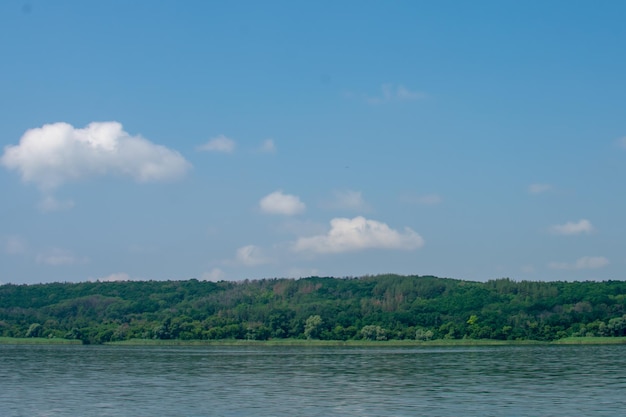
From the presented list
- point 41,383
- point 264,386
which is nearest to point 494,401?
point 264,386

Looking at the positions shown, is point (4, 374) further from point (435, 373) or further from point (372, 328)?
point (372, 328)

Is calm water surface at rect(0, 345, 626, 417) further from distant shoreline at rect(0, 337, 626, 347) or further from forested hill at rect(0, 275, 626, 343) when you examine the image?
forested hill at rect(0, 275, 626, 343)

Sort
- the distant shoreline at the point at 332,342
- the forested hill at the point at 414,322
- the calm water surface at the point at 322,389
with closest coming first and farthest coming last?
the calm water surface at the point at 322,389 < the distant shoreline at the point at 332,342 < the forested hill at the point at 414,322

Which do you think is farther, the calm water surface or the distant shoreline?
the distant shoreline

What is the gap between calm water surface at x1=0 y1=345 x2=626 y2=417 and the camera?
43.6 meters

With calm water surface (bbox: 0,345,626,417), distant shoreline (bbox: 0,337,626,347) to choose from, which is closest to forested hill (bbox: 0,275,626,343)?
distant shoreline (bbox: 0,337,626,347)

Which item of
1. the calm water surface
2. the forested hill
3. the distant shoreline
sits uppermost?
the forested hill

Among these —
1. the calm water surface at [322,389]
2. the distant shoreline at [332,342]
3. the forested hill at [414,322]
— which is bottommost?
the calm water surface at [322,389]

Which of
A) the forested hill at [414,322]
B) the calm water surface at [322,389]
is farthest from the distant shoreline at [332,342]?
the calm water surface at [322,389]

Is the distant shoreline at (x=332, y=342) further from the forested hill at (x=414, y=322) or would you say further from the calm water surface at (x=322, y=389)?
the calm water surface at (x=322, y=389)

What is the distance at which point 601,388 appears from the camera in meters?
53.6

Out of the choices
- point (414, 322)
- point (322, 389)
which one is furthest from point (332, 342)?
point (322, 389)

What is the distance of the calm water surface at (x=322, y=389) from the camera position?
143 ft

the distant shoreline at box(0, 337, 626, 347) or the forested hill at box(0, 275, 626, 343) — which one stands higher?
the forested hill at box(0, 275, 626, 343)
